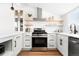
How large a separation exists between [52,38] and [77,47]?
333cm

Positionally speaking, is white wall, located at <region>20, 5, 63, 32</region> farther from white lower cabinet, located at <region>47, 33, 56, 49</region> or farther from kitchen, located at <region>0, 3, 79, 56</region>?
white lower cabinet, located at <region>47, 33, 56, 49</region>

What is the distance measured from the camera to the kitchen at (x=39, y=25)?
5.01 meters

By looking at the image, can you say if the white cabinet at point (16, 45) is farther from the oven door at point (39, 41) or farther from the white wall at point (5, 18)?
the oven door at point (39, 41)

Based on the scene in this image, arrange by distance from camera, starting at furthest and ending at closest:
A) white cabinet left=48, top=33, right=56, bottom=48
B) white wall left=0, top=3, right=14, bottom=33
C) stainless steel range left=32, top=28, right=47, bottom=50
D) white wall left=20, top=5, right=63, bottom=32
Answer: white wall left=20, top=5, right=63, bottom=32 → white cabinet left=48, top=33, right=56, bottom=48 → stainless steel range left=32, top=28, right=47, bottom=50 → white wall left=0, top=3, right=14, bottom=33

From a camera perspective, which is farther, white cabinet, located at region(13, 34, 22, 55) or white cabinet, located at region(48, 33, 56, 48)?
white cabinet, located at region(48, 33, 56, 48)

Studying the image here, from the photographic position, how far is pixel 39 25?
23.8 ft

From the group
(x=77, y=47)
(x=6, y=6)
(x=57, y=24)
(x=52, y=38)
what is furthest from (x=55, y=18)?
(x=77, y=47)

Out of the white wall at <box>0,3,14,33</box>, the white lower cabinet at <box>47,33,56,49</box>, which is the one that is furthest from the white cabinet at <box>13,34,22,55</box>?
the white lower cabinet at <box>47,33,56,49</box>

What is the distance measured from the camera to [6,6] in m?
4.73

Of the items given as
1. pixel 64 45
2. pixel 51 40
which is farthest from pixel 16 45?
pixel 51 40

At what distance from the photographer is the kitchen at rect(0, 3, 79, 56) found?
501cm

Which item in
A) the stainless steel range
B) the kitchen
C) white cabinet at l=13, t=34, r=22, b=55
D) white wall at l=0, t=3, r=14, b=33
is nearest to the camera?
white cabinet at l=13, t=34, r=22, b=55

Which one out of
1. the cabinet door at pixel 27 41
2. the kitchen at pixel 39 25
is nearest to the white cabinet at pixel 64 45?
the kitchen at pixel 39 25

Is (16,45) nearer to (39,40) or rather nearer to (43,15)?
(39,40)
